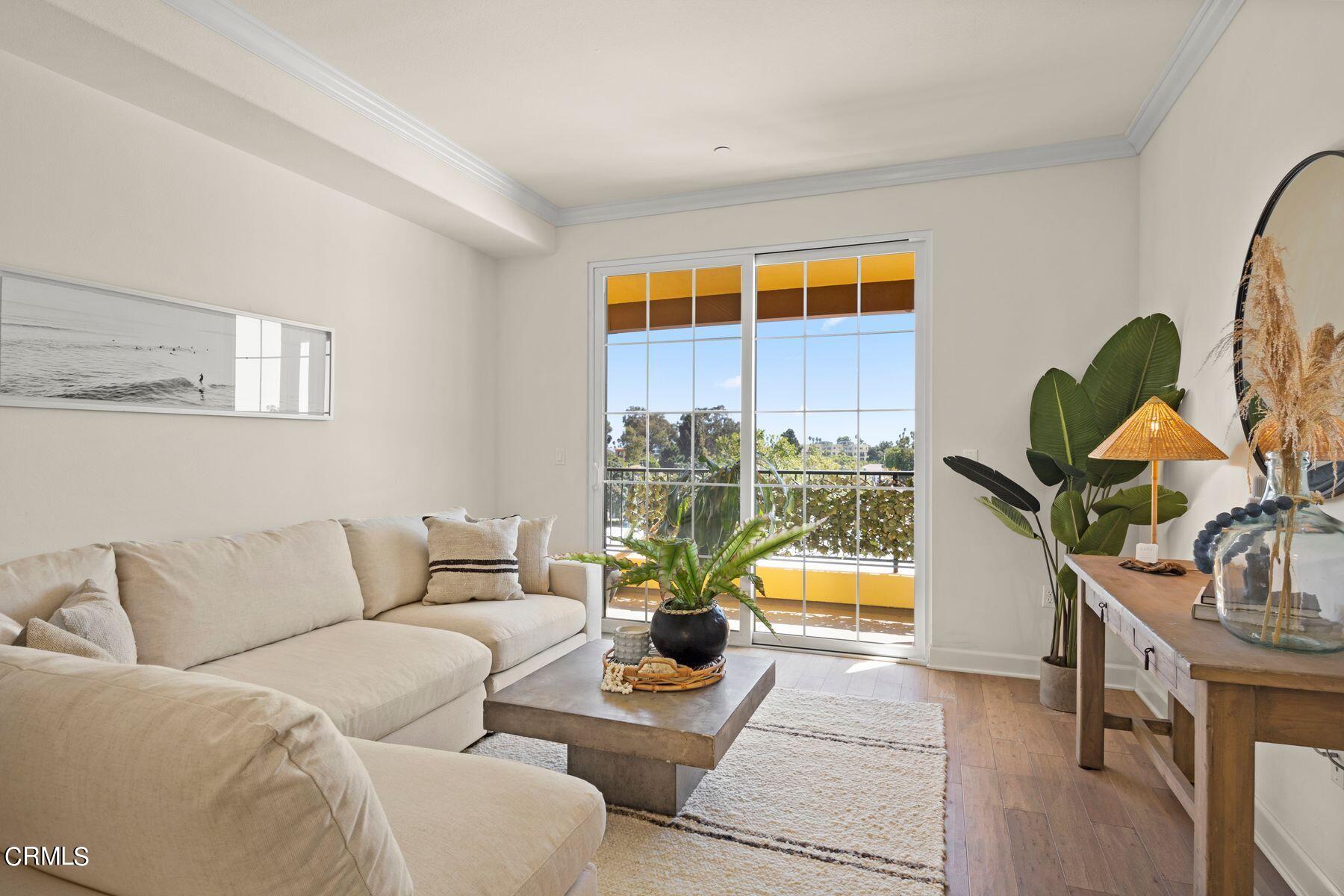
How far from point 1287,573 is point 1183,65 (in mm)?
2335

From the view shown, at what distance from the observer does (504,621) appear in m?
3.09

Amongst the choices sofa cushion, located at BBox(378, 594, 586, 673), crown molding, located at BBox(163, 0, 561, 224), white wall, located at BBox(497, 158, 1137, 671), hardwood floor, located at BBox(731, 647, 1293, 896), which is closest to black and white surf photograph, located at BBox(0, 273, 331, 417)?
crown molding, located at BBox(163, 0, 561, 224)

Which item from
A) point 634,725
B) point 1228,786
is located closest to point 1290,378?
point 1228,786

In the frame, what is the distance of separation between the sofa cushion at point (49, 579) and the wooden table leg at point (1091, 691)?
3282 millimetres

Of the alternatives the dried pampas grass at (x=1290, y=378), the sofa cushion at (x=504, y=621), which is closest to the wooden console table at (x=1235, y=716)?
the dried pampas grass at (x=1290, y=378)

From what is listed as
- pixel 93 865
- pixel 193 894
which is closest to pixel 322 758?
pixel 193 894

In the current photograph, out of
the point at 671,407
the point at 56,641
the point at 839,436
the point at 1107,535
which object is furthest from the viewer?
the point at 671,407

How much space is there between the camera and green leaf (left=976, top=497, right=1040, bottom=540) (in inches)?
137

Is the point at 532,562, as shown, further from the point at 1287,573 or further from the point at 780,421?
the point at 1287,573

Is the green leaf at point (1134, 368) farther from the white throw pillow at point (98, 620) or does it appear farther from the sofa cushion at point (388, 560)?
the white throw pillow at point (98, 620)

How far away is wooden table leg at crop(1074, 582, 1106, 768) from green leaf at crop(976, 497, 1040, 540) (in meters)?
0.76

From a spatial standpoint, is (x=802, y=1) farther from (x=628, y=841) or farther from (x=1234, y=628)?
(x=628, y=841)

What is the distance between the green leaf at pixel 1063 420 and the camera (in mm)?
3363

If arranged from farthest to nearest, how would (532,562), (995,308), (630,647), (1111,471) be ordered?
(995,308) → (532,562) → (1111,471) → (630,647)
